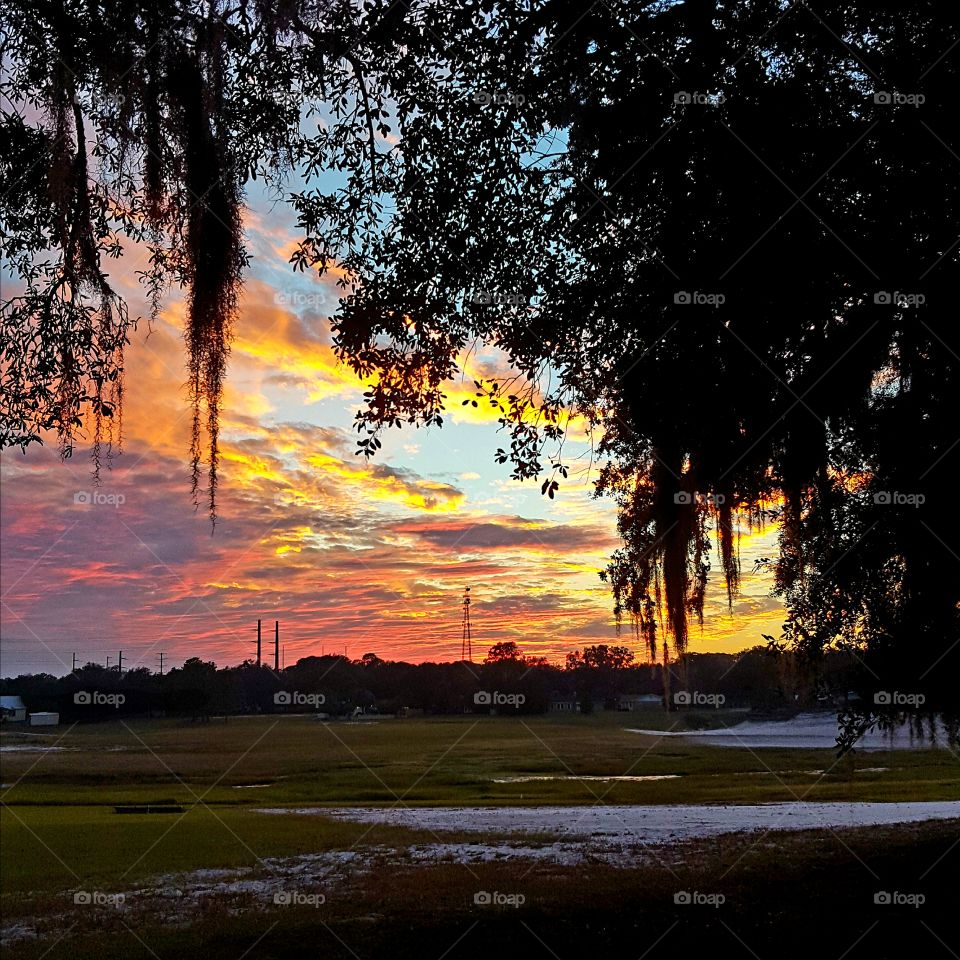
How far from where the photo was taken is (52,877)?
54.5ft

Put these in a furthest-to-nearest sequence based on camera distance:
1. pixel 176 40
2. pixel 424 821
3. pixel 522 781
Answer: pixel 522 781
pixel 424 821
pixel 176 40

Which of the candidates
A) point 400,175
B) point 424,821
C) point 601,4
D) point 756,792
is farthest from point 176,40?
point 756,792

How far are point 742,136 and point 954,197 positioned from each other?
1.66 metres

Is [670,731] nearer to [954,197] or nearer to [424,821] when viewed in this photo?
[424,821]
